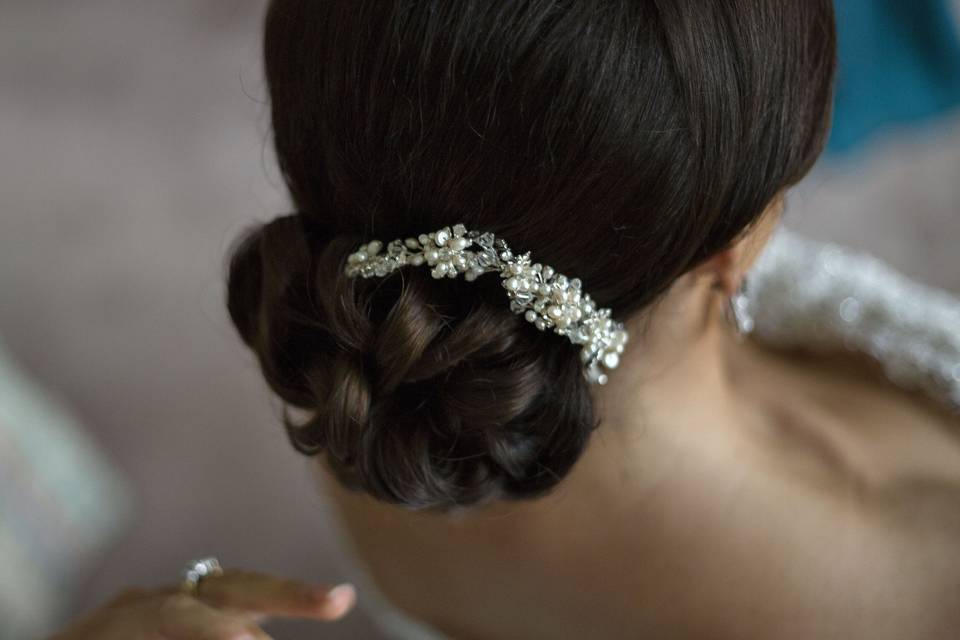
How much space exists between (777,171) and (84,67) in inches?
88.7

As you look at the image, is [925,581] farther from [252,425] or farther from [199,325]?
[199,325]

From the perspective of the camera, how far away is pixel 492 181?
2.04ft

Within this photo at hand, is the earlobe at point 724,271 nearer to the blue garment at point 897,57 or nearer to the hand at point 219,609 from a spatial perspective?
the hand at point 219,609

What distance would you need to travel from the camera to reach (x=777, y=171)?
0.69 m

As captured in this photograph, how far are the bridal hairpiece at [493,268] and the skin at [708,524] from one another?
0.37 ft

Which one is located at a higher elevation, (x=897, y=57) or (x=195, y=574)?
(x=195, y=574)

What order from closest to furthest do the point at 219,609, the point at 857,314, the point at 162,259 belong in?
the point at 219,609 → the point at 857,314 → the point at 162,259

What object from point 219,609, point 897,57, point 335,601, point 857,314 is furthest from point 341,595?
point 897,57

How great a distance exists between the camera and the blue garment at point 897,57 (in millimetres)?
1600

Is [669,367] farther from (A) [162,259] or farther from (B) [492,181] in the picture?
(A) [162,259]

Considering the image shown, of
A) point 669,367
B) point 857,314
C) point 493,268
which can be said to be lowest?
point 857,314

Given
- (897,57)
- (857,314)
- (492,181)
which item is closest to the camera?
(492,181)

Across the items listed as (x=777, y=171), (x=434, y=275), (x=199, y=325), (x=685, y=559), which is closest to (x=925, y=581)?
(x=685, y=559)

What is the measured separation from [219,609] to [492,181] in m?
0.42
